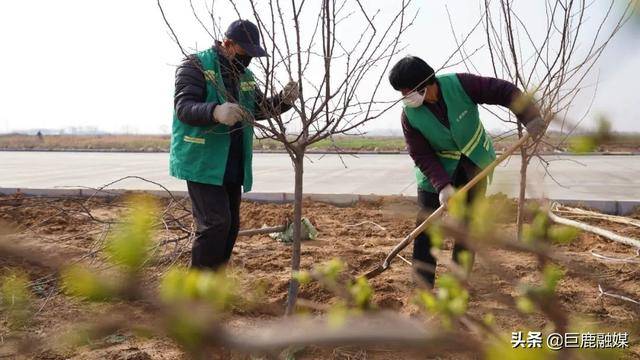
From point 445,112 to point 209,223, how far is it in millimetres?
1344

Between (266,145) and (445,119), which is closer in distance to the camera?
(445,119)

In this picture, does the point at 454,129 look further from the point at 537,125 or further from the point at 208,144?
the point at 208,144

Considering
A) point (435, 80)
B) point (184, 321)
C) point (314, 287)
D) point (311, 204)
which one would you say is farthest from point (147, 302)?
point (311, 204)

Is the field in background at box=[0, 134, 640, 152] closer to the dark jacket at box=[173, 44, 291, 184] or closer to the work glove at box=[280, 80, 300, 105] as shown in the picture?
the dark jacket at box=[173, 44, 291, 184]

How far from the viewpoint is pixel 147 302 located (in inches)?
20.1

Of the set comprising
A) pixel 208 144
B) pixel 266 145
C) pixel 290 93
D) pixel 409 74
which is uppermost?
pixel 409 74

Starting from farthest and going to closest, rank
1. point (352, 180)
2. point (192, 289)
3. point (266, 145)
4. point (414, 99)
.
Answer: point (266, 145) → point (352, 180) → point (414, 99) → point (192, 289)

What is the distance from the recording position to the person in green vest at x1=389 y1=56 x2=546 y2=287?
2682 millimetres

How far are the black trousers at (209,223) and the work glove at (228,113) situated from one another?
1.51 feet

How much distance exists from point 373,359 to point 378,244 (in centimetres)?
218

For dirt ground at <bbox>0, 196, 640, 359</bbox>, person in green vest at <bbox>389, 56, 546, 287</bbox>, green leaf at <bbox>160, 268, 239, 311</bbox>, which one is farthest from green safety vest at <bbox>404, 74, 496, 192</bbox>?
green leaf at <bbox>160, 268, 239, 311</bbox>

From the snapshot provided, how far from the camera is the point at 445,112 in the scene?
2877mm

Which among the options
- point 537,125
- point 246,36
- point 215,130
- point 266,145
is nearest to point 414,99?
point 537,125

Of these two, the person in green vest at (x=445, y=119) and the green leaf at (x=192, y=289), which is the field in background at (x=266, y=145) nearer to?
the green leaf at (x=192, y=289)
